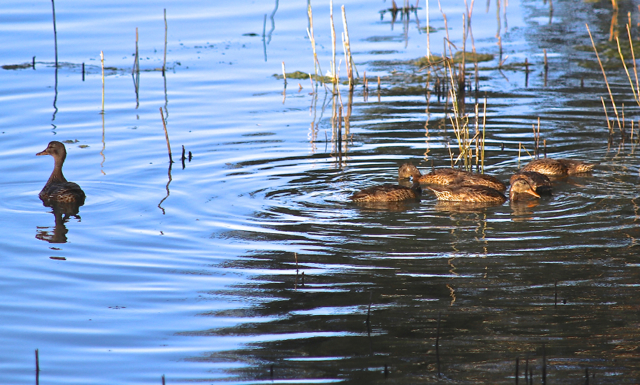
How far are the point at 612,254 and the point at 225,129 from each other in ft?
23.6

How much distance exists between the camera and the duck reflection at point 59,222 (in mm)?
8742

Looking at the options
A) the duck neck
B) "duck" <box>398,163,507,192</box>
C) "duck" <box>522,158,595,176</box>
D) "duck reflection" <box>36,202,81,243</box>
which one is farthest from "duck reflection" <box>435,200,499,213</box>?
the duck neck

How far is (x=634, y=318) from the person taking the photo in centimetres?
631

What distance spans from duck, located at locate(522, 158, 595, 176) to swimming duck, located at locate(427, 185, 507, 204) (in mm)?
1076

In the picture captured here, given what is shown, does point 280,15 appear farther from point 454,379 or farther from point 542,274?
point 454,379

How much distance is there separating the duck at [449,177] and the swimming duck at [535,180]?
276mm

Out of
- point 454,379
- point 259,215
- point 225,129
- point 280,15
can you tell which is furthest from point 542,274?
point 280,15

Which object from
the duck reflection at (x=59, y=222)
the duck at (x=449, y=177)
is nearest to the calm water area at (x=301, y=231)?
the duck reflection at (x=59, y=222)

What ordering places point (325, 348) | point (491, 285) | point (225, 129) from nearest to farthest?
point (325, 348)
point (491, 285)
point (225, 129)

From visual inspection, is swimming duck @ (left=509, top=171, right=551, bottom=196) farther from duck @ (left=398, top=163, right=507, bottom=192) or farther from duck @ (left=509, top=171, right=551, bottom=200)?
duck @ (left=398, top=163, right=507, bottom=192)

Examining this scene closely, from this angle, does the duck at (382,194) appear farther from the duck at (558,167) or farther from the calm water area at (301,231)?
the duck at (558,167)

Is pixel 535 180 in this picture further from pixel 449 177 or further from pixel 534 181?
pixel 449 177

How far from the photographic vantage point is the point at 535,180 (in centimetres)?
996

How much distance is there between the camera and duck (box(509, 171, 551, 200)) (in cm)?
976
